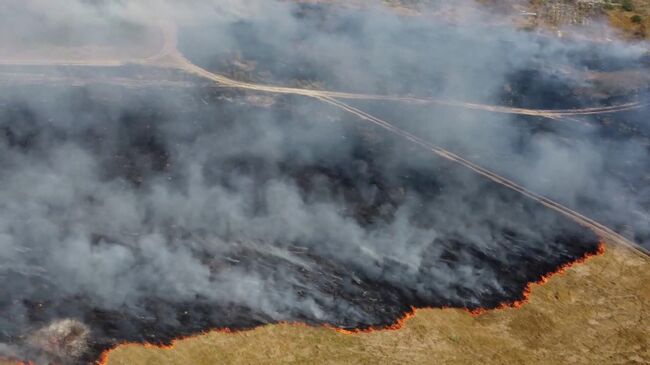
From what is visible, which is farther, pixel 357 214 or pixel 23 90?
pixel 23 90

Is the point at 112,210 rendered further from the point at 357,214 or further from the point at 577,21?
the point at 577,21

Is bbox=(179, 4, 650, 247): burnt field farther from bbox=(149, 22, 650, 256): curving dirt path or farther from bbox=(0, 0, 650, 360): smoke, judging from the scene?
bbox=(149, 22, 650, 256): curving dirt path

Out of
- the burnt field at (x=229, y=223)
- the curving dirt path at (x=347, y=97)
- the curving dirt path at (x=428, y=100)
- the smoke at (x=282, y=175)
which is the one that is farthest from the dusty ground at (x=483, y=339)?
the curving dirt path at (x=347, y=97)

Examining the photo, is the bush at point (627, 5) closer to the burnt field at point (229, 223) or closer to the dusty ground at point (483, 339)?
the burnt field at point (229, 223)

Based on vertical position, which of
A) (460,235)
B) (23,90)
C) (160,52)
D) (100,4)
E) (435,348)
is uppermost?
(100,4)

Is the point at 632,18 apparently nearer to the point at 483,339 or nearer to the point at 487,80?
the point at 487,80

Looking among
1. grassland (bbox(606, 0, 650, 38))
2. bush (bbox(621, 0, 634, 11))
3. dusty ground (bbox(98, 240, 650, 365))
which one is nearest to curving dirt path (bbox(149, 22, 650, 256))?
dusty ground (bbox(98, 240, 650, 365))

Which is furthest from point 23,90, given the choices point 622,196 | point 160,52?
point 622,196
